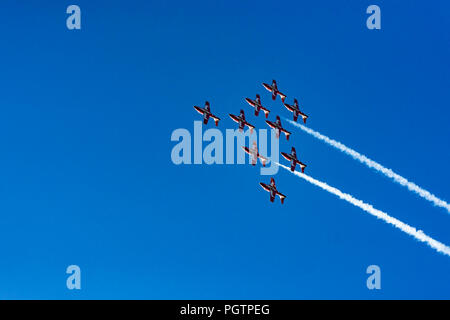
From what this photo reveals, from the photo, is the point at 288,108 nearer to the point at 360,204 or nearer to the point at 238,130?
the point at 238,130

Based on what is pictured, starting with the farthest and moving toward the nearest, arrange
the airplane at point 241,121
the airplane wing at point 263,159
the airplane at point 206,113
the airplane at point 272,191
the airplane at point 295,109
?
the airplane at point 295,109, the airplane at point 241,121, the airplane at point 206,113, the airplane at point 272,191, the airplane wing at point 263,159

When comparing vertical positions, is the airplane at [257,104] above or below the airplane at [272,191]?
above

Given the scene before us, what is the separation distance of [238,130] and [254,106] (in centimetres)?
812

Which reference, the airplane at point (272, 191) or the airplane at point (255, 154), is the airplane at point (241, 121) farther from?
the airplane at point (272, 191)

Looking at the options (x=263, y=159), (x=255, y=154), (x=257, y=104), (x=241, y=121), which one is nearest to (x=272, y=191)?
(x=263, y=159)

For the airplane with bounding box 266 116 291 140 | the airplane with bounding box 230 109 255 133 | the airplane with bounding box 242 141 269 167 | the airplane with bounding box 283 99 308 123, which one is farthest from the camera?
the airplane with bounding box 283 99 308 123

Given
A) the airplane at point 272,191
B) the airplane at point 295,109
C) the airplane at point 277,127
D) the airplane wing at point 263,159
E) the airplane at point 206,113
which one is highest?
the airplane at point 295,109

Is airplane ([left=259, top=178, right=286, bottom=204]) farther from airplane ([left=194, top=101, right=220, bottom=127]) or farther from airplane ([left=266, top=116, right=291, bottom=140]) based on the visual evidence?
airplane ([left=194, top=101, right=220, bottom=127])

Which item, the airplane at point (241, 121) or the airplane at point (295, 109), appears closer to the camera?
the airplane at point (241, 121)

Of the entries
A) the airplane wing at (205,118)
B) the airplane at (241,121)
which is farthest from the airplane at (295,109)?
the airplane wing at (205,118)

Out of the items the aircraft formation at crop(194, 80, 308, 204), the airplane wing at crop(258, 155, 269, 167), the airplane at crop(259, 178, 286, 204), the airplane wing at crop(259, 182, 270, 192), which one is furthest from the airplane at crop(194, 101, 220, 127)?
the airplane at crop(259, 178, 286, 204)
